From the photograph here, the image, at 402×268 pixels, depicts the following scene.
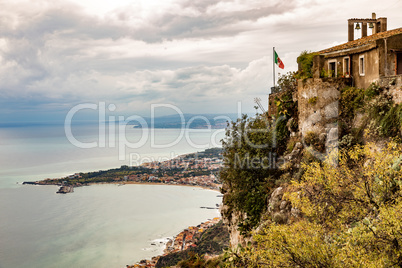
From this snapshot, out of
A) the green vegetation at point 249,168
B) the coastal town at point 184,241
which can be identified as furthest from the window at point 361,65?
the coastal town at point 184,241

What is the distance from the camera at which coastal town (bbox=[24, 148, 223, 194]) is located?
277 ft

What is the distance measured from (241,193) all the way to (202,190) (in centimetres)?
5875

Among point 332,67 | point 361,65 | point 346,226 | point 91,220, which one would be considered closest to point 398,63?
point 361,65

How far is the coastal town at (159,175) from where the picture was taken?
8450 cm

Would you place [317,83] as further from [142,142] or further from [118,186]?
[142,142]

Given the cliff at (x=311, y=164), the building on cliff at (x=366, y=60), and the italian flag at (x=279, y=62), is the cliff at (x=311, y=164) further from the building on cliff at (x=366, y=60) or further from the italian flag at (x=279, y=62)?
the italian flag at (x=279, y=62)

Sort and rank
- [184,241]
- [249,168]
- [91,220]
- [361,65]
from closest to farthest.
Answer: [361,65] → [249,168] → [184,241] → [91,220]

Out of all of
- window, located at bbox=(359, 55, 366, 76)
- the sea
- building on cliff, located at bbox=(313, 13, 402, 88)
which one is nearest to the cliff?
building on cliff, located at bbox=(313, 13, 402, 88)

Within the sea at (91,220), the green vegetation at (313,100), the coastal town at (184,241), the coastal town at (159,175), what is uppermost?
the green vegetation at (313,100)

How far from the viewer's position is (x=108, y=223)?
187ft

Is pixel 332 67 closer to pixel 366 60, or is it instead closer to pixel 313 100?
pixel 366 60

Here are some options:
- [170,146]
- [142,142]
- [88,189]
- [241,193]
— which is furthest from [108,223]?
[142,142]

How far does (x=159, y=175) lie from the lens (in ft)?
308

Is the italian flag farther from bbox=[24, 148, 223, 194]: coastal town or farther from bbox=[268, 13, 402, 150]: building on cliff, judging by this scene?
bbox=[24, 148, 223, 194]: coastal town
